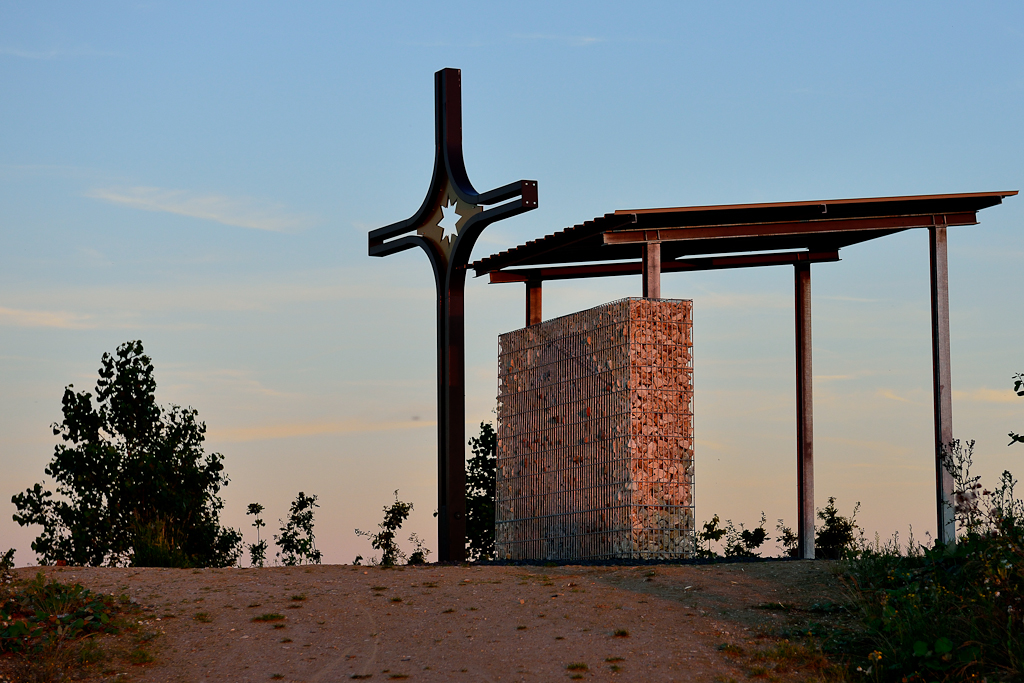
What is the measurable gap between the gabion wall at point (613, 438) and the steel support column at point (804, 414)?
332cm

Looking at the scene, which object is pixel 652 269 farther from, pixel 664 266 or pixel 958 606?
pixel 958 606

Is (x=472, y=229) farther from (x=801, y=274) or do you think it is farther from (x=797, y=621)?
(x=797, y=621)

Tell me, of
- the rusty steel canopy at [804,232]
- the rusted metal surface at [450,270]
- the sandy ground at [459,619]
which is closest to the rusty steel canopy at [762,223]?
the rusty steel canopy at [804,232]

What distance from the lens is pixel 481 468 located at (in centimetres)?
2553

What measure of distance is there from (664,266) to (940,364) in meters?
5.20

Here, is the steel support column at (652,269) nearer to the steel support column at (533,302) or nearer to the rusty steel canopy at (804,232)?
the rusty steel canopy at (804,232)

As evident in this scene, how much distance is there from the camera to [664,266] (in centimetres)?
2119

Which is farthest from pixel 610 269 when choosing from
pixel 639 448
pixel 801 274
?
pixel 639 448

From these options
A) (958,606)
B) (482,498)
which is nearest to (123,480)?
(482,498)

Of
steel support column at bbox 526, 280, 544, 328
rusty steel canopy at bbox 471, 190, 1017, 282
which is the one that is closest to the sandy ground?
rusty steel canopy at bbox 471, 190, 1017, 282

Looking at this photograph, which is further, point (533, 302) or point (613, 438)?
point (533, 302)

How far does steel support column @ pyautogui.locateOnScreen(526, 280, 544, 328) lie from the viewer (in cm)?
2139

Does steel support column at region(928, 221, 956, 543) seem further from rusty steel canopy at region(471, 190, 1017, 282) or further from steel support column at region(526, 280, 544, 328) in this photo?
steel support column at region(526, 280, 544, 328)

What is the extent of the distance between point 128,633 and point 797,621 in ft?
21.9
